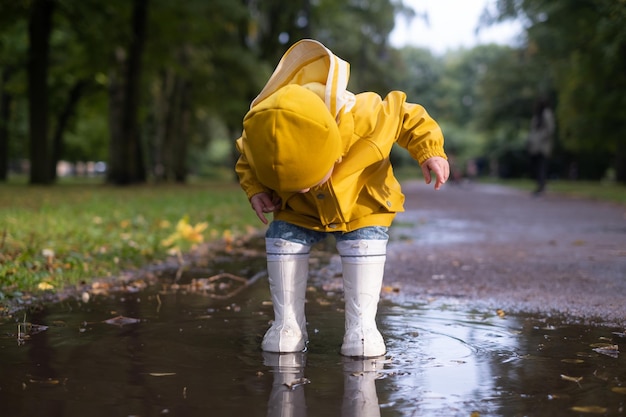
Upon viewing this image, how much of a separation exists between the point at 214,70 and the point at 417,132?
89.1ft

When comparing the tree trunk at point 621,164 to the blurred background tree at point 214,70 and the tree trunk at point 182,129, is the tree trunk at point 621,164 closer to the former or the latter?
the blurred background tree at point 214,70

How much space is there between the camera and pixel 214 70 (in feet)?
99.7

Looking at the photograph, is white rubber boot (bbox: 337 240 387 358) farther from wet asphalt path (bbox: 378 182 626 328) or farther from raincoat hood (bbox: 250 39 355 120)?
wet asphalt path (bbox: 378 182 626 328)

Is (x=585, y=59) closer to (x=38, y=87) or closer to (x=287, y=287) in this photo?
(x=38, y=87)

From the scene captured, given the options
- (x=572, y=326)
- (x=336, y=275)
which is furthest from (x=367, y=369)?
(x=336, y=275)

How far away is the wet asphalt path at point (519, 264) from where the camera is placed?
5.47m

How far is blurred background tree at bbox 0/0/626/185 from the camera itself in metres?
22.9

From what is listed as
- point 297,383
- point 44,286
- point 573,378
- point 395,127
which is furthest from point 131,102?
point 573,378

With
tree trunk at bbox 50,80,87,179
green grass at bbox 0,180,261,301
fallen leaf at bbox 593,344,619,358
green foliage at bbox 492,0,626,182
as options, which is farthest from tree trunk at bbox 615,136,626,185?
fallen leaf at bbox 593,344,619,358

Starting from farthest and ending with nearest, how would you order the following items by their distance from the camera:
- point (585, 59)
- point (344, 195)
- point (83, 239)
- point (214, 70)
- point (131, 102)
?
1. point (214, 70)
2. point (131, 102)
3. point (585, 59)
4. point (83, 239)
5. point (344, 195)

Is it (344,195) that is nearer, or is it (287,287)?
(344,195)

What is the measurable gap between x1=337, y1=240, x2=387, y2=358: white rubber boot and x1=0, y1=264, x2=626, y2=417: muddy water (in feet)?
0.40

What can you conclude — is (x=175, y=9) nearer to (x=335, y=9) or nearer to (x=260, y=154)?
(x=335, y=9)

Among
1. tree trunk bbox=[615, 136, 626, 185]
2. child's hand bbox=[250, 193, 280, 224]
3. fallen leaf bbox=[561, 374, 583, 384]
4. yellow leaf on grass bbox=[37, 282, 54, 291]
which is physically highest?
tree trunk bbox=[615, 136, 626, 185]
